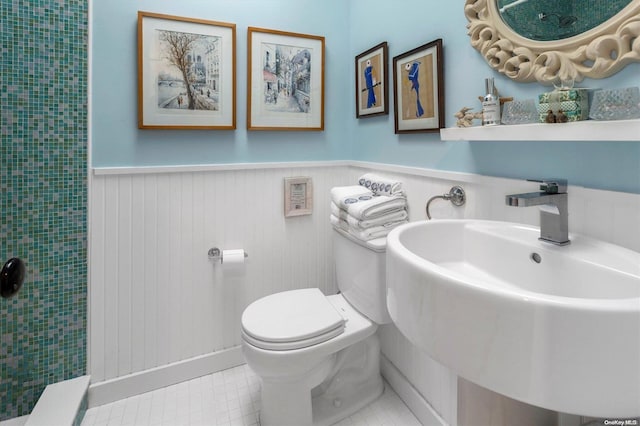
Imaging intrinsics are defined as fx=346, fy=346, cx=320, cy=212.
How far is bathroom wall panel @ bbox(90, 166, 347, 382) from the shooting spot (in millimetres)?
1598

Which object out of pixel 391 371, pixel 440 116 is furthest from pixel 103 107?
pixel 391 371

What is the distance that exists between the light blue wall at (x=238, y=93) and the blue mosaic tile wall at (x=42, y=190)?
0.08 metres

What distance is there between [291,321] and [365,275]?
1.17 ft

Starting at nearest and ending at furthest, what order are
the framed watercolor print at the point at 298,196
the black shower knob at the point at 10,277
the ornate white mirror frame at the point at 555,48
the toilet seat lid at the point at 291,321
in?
1. the ornate white mirror frame at the point at 555,48
2. the black shower knob at the point at 10,277
3. the toilet seat lid at the point at 291,321
4. the framed watercolor print at the point at 298,196

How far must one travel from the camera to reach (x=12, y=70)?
4.52ft

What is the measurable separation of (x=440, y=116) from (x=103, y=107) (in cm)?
145

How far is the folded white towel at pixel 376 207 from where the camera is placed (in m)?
1.40

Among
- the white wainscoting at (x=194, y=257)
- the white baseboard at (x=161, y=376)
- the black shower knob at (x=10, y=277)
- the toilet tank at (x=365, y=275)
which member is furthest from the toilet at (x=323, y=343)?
the black shower knob at (x=10, y=277)

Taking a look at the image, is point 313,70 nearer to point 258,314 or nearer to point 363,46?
point 363,46

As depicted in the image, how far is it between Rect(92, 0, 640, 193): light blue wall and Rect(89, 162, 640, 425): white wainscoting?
81 mm

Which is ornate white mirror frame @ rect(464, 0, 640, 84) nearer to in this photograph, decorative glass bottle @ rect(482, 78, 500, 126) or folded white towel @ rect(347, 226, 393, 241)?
decorative glass bottle @ rect(482, 78, 500, 126)

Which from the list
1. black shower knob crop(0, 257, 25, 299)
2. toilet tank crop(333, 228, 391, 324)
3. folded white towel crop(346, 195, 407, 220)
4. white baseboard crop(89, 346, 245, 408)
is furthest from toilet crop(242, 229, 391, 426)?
black shower knob crop(0, 257, 25, 299)

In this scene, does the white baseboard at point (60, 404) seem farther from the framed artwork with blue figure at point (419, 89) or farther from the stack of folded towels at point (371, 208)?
the framed artwork with blue figure at point (419, 89)

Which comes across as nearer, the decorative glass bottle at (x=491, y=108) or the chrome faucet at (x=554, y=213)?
the chrome faucet at (x=554, y=213)
